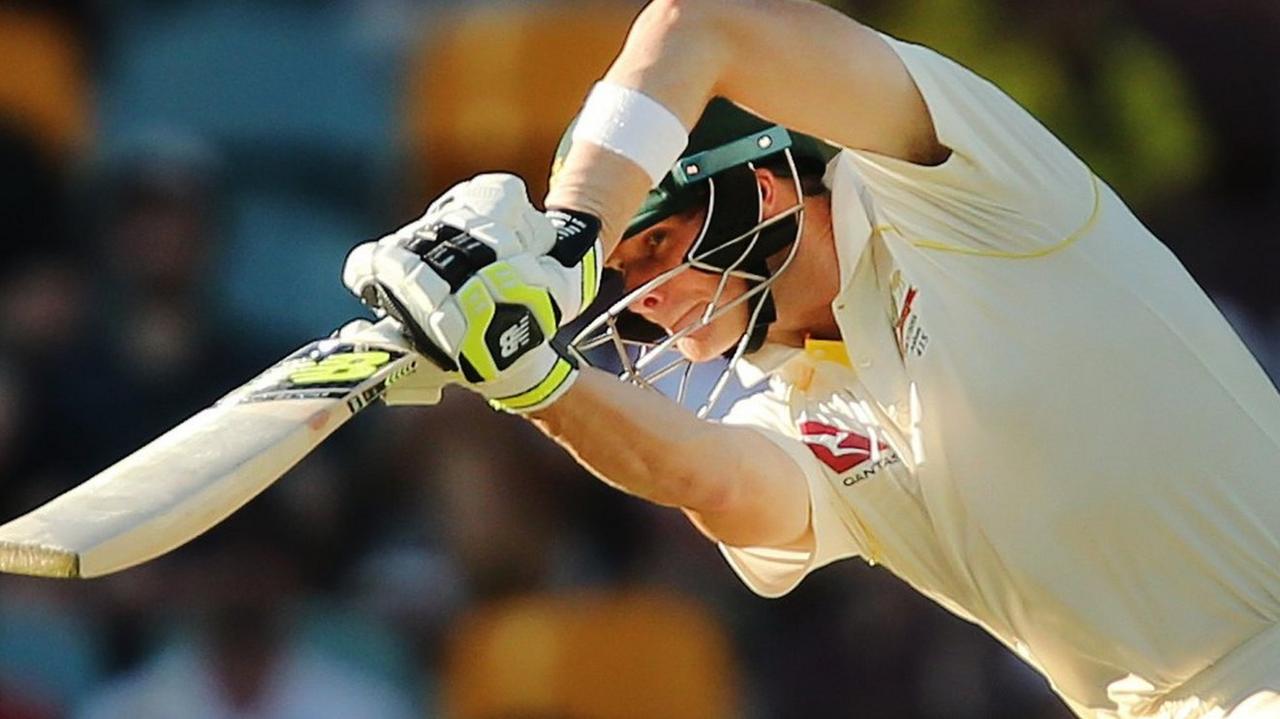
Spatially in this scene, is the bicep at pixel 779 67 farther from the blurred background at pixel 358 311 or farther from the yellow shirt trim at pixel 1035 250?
the blurred background at pixel 358 311

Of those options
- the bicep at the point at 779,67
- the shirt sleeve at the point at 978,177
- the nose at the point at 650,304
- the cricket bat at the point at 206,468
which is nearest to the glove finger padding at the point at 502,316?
the cricket bat at the point at 206,468

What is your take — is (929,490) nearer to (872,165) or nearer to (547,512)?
(872,165)

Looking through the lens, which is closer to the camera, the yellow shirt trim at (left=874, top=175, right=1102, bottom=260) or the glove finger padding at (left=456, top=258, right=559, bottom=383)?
the glove finger padding at (left=456, top=258, right=559, bottom=383)

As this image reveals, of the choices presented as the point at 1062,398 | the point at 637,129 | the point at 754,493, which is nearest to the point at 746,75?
the point at 637,129

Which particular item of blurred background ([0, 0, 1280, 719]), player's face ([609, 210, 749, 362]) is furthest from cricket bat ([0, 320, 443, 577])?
blurred background ([0, 0, 1280, 719])

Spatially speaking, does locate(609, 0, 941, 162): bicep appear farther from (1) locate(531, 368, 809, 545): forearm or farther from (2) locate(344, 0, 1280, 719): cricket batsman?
(1) locate(531, 368, 809, 545): forearm

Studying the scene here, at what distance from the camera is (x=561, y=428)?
280 centimetres

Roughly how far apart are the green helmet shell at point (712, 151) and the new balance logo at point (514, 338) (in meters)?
0.81

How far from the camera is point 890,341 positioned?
9.29ft

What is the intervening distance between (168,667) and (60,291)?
92cm

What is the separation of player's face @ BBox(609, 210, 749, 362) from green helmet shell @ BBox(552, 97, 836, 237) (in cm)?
4

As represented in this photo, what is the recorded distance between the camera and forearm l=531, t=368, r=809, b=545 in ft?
9.29

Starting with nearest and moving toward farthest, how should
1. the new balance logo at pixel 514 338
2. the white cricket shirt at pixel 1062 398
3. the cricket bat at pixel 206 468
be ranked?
the cricket bat at pixel 206 468 → the new balance logo at pixel 514 338 → the white cricket shirt at pixel 1062 398

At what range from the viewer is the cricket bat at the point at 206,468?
1.95m
